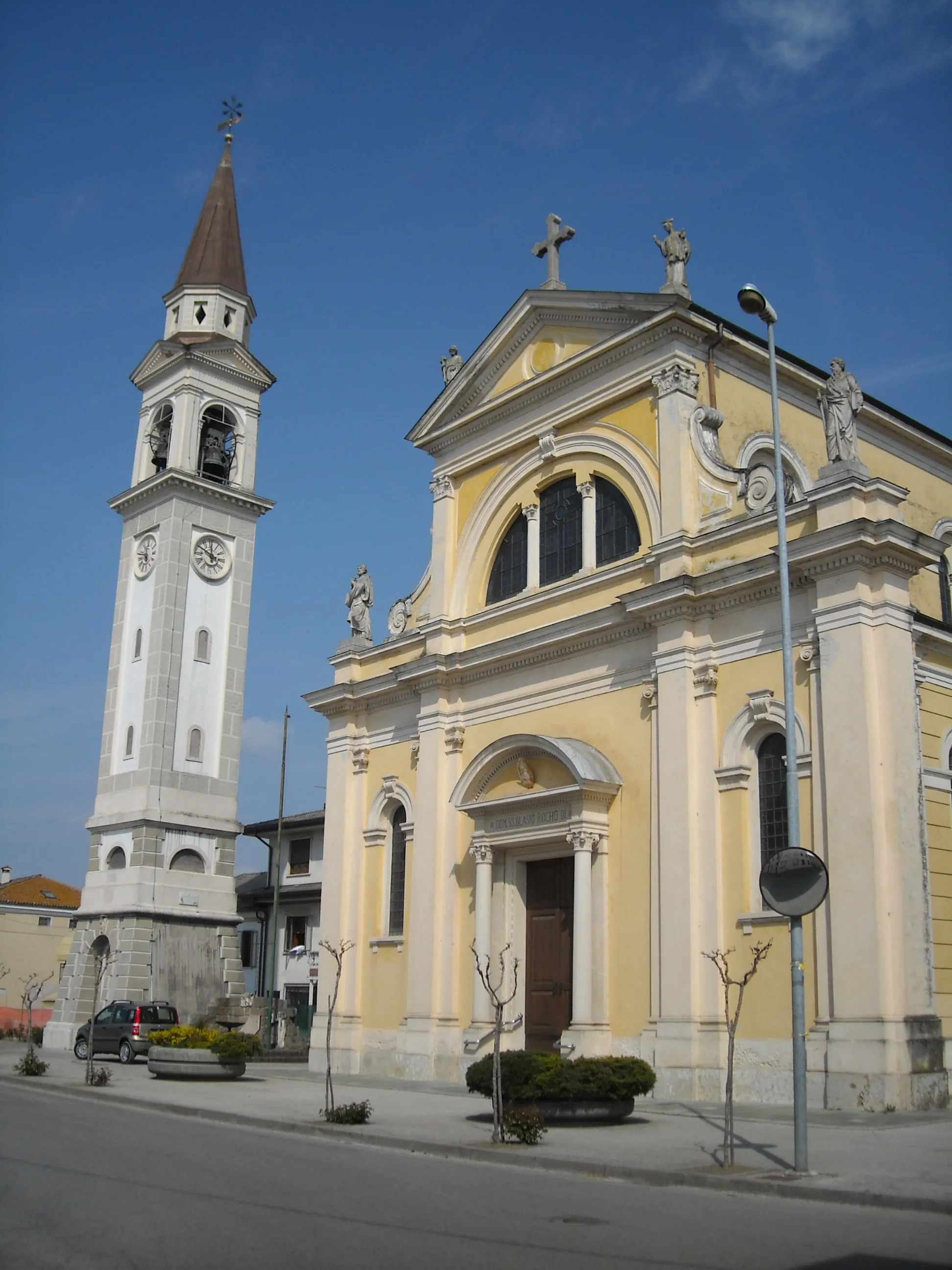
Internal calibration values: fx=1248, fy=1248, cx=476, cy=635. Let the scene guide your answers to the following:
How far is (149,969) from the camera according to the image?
130 feet

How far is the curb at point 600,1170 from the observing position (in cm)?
1009

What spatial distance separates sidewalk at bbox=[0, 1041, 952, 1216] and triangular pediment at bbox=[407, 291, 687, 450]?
14.1 m

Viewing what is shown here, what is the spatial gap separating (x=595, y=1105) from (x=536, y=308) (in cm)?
1674

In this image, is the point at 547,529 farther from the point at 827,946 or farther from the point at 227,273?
the point at 227,273

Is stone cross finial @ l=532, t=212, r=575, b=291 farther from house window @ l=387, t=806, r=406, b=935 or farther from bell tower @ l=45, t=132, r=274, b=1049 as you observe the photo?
bell tower @ l=45, t=132, r=274, b=1049

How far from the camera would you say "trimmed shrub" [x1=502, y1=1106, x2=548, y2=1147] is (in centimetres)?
1366

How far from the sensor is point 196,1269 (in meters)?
7.46

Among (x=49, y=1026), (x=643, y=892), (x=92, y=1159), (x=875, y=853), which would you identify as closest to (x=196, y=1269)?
(x=92, y=1159)

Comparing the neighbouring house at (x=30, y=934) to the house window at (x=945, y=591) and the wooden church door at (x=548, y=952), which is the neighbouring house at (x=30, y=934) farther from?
the house window at (x=945, y=591)

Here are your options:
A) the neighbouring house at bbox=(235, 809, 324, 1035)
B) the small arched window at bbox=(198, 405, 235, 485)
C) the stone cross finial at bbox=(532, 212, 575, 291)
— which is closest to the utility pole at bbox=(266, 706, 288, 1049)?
the neighbouring house at bbox=(235, 809, 324, 1035)

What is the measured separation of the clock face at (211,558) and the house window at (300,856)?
35.8 feet

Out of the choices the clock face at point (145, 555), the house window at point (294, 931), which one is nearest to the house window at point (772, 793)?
the clock face at point (145, 555)

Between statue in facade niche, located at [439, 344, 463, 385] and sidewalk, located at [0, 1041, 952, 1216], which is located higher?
statue in facade niche, located at [439, 344, 463, 385]

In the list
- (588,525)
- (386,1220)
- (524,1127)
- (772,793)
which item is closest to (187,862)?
(588,525)
